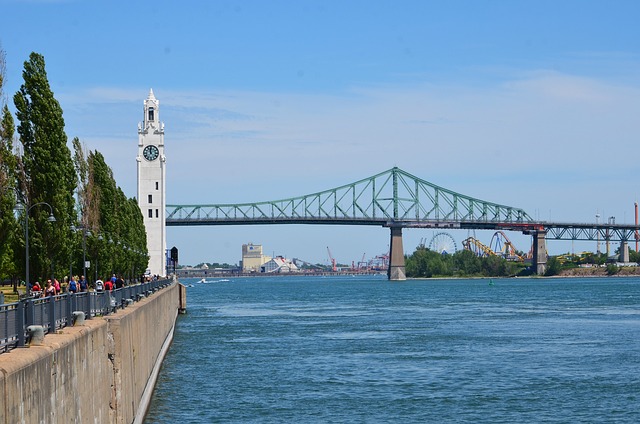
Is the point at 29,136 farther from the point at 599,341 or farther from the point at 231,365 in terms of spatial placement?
the point at 599,341

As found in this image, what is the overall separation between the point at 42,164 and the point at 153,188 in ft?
238

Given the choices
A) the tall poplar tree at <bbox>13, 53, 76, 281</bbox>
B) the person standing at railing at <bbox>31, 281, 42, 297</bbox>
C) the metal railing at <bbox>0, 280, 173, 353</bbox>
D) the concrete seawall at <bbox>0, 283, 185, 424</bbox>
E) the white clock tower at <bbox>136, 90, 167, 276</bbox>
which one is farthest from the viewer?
the white clock tower at <bbox>136, 90, 167, 276</bbox>

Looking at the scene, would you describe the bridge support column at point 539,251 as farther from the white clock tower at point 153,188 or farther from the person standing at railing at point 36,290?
the person standing at railing at point 36,290

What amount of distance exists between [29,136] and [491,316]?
3687 centimetres

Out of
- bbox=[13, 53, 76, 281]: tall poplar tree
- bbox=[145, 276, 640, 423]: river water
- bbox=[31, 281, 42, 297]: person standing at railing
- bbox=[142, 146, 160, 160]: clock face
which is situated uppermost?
bbox=[142, 146, 160, 160]: clock face

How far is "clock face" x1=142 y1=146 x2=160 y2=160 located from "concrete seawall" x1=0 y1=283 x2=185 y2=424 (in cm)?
8307

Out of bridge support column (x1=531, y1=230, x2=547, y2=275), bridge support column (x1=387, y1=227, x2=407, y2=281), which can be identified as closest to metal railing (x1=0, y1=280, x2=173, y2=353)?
bridge support column (x1=387, y1=227, x2=407, y2=281)

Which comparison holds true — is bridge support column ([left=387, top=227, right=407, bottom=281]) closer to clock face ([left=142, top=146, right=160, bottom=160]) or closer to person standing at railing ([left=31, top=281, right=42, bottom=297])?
clock face ([left=142, top=146, right=160, bottom=160])

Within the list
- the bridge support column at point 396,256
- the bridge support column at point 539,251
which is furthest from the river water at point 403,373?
the bridge support column at point 539,251

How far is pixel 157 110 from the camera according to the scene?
110750 millimetres

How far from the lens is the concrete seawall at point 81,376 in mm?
10148

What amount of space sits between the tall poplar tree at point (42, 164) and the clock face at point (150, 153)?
→ 237 ft

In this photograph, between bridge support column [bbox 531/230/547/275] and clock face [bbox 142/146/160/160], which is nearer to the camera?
clock face [bbox 142/146/160/160]

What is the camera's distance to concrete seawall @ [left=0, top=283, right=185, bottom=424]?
1015 cm
